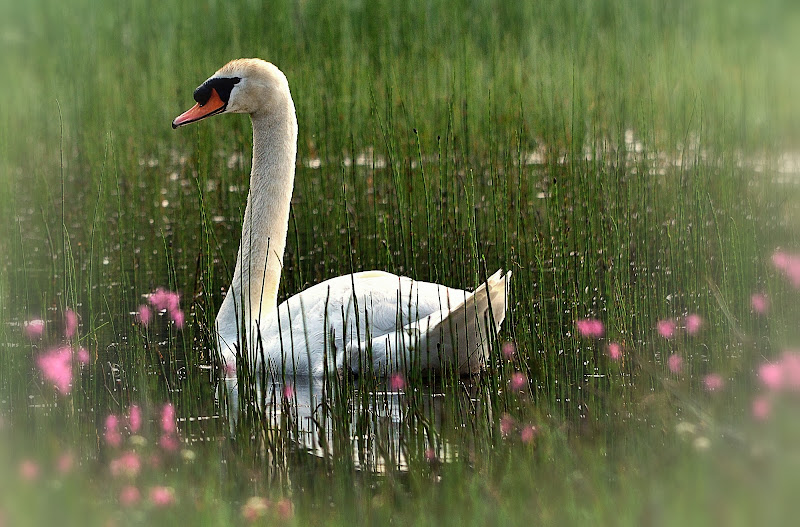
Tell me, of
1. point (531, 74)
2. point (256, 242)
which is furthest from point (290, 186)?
point (531, 74)

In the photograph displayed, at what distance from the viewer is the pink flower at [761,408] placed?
3.90m

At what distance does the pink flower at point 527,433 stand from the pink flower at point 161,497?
48.4 inches

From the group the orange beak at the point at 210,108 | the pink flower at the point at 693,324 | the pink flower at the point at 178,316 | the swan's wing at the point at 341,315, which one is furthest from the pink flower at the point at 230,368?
the pink flower at the point at 693,324

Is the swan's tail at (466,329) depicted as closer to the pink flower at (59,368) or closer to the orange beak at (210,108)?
the pink flower at (59,368)

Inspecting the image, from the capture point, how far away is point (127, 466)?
157 inches

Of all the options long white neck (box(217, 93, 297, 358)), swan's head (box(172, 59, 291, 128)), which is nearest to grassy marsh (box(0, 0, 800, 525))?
long white neck (box(217, 93, 297, 358))

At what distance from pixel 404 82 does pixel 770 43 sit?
3.15 meters

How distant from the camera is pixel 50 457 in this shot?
4219mm

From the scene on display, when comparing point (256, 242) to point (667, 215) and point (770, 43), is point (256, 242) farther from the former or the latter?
point (770, 43)

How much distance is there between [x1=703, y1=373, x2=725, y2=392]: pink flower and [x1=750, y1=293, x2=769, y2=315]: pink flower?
62cm

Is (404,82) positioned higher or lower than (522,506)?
higher

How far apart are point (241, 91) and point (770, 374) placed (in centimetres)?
310

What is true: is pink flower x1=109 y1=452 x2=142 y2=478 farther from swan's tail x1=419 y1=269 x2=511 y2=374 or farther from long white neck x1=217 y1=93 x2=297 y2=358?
long white neck x1=217 y1=93 x2=297 y2=358

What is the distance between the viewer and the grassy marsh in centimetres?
376
